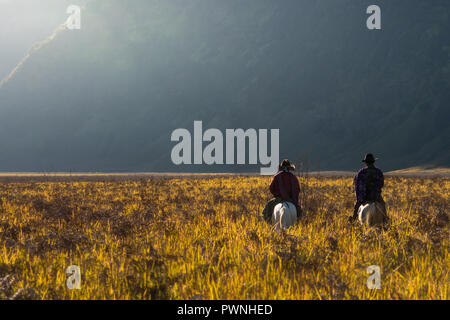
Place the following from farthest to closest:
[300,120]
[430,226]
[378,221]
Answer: [300,120], [430,226], [378,221]

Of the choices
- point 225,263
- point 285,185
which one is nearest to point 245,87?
point 285,185

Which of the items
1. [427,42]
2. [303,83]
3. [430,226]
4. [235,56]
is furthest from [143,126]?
[430,226]

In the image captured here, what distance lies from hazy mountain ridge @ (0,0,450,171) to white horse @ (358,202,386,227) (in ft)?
333

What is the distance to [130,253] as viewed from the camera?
591 centimetres

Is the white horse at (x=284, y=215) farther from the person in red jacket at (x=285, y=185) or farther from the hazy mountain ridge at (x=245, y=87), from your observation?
the hazy mountain ridge at (x=245, y=87)

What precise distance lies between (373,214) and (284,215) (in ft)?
5.88

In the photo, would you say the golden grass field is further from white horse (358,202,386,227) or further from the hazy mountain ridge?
the hazy mountain ridge

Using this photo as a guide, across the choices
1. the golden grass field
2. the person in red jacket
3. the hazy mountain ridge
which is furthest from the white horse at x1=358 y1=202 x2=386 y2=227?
the hazy mountain ridge

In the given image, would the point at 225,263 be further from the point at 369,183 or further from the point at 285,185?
the point at 369,183

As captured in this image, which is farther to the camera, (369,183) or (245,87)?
(245,87)

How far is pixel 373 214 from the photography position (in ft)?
26.4
